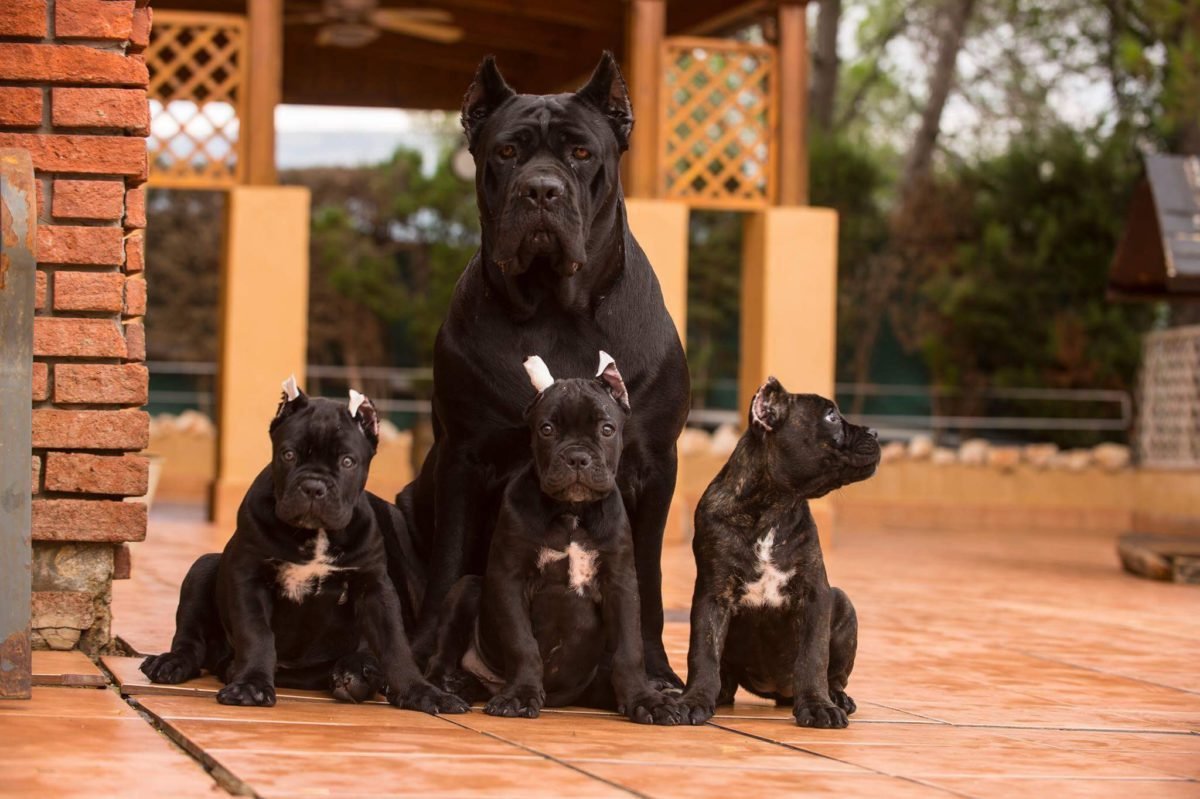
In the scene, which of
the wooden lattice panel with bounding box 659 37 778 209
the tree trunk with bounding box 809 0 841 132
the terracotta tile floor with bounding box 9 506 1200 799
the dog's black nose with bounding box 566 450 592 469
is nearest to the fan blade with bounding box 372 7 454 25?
the wooden lattice panel with bounding box 659 37 778 209

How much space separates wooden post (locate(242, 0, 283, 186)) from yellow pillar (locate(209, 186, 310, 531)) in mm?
194

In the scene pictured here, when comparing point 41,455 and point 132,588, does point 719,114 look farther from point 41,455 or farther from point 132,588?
point 41,455

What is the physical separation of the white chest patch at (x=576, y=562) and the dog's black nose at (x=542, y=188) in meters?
0.92

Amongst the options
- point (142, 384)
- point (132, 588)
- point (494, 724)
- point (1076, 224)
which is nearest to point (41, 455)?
point (142, 384)

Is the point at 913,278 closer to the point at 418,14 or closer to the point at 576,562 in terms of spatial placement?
the point at 418,14

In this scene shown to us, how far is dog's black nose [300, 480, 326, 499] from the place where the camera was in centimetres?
423

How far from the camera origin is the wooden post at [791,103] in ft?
45.5

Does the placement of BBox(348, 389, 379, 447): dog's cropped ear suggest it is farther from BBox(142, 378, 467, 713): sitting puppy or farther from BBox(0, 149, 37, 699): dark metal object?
BBox(0, 149, 37, 699): dark metal object

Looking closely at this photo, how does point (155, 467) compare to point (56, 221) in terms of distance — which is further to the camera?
point (155, 467)

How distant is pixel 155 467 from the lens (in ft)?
42.4

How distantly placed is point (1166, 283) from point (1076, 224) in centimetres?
999

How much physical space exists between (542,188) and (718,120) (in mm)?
9665

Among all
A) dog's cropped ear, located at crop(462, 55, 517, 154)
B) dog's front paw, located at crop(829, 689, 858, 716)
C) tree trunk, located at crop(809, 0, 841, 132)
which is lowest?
dog's front paw, located at crop(829, 689, 858, 716)

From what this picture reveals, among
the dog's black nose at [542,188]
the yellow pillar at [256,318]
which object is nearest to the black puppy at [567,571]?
the dog's black nose at [542,188]
